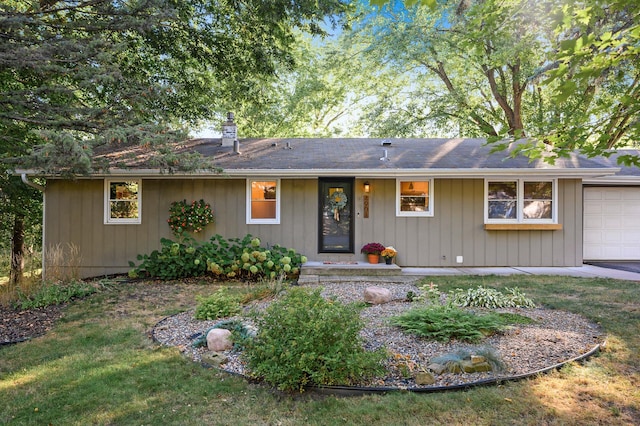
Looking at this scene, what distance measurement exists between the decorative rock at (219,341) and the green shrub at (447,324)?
169cm

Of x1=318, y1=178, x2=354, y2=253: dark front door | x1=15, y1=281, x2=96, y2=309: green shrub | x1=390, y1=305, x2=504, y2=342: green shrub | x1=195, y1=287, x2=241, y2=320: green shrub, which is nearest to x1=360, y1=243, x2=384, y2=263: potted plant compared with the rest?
x1=318, y1=178, x2=354, y2=253: dark front door

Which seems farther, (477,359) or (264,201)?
(264,201)

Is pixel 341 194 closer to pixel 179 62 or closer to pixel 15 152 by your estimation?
pixel 179 62

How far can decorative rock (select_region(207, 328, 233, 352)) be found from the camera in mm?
3664

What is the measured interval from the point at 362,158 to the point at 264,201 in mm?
2422

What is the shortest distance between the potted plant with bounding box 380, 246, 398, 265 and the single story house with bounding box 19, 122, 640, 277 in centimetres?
37

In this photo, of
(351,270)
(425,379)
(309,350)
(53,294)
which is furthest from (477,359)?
(53,294)

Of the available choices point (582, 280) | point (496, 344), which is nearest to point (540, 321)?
point (496, 344)

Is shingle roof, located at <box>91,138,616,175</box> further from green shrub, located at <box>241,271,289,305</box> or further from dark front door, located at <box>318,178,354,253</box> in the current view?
green shrub, located at <box>241,271,289,305</box>

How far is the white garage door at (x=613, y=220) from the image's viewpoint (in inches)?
389

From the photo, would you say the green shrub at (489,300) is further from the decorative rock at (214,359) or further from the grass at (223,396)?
the decorative rock at (214,359)

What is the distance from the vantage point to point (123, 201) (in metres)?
8.61

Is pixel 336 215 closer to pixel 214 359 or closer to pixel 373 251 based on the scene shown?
pixel 373 251

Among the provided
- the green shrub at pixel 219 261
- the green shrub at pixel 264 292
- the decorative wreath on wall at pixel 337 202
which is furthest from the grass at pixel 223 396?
the decorative wreath on wall at pixel 337 202
